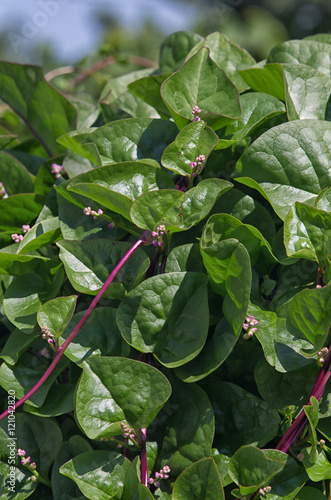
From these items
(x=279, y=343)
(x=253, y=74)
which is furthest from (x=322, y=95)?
(x=279, y=343)

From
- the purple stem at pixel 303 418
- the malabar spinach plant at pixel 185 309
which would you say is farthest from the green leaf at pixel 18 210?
the purple stem at pixel 303 418

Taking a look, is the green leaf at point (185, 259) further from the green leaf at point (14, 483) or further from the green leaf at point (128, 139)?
the green leaf at point (14, 483)

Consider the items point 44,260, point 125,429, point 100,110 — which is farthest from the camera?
point 100,110

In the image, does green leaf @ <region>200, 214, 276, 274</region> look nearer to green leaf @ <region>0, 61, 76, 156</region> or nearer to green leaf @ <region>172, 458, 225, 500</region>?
green leaf @ <region>172, 458, 225, 500</region>

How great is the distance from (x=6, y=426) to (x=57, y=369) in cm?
8

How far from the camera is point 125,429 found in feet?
1.25

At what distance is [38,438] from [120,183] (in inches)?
9.8

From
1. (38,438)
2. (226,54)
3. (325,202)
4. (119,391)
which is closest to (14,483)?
(38,438)

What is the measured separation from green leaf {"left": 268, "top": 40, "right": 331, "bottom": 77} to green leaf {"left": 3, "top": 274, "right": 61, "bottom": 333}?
359mm

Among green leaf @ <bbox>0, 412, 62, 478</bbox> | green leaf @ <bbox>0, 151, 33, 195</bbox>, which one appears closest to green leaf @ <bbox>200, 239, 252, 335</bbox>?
green leaf @ <bbox>0, 412, 62, 478</bbox>

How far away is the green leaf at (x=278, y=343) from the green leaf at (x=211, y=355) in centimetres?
2

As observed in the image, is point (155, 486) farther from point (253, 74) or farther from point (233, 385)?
point (253, 74)

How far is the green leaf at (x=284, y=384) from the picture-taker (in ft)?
1.33

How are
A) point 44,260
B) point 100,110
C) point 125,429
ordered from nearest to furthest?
point 125,429 < point 44,260 < point 100,110
